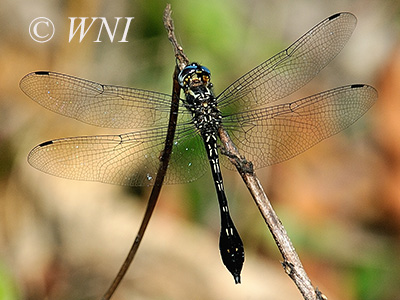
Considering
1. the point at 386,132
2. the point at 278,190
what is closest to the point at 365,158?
the point at 386,132

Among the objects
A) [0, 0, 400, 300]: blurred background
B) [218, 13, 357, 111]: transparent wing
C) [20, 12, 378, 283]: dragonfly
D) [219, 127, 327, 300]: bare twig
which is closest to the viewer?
[219, 127, 327, 300]: bare twig

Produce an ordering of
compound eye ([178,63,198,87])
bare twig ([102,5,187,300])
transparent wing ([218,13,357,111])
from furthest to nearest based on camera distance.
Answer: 1. transparent wing ([218,13,357,111])
2. compound eye ([178,63,198,87])
3. bare twig ([102,5,187,300])

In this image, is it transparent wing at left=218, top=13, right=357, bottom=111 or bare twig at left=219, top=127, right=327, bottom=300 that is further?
transparent wing at left=218, top=13, right=357, bottom=111

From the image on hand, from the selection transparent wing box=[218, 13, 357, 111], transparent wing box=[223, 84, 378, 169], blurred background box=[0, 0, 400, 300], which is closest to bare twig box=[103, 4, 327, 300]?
transparent wing box=[223, 84, 378, 169]

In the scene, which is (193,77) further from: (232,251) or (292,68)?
(232,251)

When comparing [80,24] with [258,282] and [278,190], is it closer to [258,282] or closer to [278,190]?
[278,190]

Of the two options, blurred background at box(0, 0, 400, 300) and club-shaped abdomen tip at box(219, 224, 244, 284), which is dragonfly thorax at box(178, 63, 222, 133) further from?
blurred background at box(0, 0, 400, 300)
